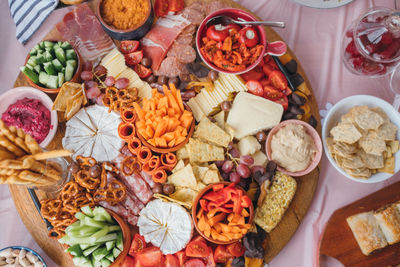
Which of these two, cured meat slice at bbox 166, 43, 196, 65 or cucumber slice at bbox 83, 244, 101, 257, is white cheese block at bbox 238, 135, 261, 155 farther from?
cucumber slice at bbox 83, 244, 101, 257

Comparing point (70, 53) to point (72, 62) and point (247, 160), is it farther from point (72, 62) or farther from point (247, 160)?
point (247, 160)

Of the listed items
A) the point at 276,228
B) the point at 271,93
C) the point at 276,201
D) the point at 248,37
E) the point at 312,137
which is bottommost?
the point at 276,228

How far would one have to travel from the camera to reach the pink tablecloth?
5.88ft

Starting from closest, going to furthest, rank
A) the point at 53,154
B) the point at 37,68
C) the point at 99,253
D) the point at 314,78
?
the point at 53,154, the point at 99,253, the point at 37,68, the point at 314,78

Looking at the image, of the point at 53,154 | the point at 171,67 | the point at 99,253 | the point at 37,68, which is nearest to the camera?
the point at 53,154

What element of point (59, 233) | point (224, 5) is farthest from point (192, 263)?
point (224, 5)

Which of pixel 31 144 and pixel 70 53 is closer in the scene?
pixel 31 144

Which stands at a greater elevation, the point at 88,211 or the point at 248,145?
the point at 248,145

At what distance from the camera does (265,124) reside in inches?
62.2

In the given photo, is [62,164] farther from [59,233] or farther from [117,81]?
[117,81]

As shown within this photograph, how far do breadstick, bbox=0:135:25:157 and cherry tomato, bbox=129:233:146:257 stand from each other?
637 mm

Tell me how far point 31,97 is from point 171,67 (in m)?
0.74

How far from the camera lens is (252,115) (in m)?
1.60

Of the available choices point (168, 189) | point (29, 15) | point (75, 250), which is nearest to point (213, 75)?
point (168, 189)
